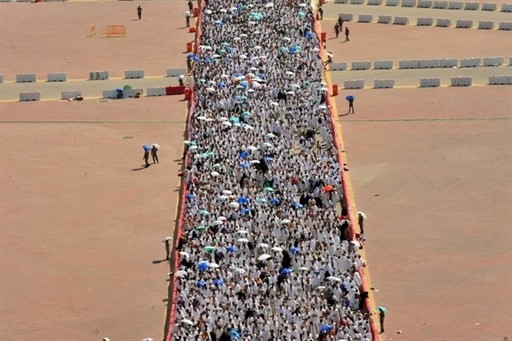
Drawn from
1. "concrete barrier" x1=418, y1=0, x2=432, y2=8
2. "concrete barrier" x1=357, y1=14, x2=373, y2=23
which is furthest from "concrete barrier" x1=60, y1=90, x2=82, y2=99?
"concrete barrier" x1=418, y1=0, x2=432, y2=8

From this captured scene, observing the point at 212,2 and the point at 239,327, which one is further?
the point at 212,2

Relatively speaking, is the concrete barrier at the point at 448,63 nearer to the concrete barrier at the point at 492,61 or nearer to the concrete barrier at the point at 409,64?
the concrete barrier at the point at 409,64

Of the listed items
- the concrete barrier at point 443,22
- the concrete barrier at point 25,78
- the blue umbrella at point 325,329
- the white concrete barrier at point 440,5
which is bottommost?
the blue umbrella at point 325,329

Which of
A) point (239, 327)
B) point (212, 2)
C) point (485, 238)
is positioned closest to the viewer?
point (239, 327)

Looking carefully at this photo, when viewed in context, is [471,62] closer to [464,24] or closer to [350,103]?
Result: [464,24]

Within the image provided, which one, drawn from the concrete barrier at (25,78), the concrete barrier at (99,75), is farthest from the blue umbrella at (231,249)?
the concrete barrier at (25,78)

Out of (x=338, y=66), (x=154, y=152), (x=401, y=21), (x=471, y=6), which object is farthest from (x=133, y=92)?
(x=471, y=6)

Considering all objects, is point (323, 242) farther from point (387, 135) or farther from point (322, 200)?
point (387, 135)

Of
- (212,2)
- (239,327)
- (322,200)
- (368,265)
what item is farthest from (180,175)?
(212,2)
